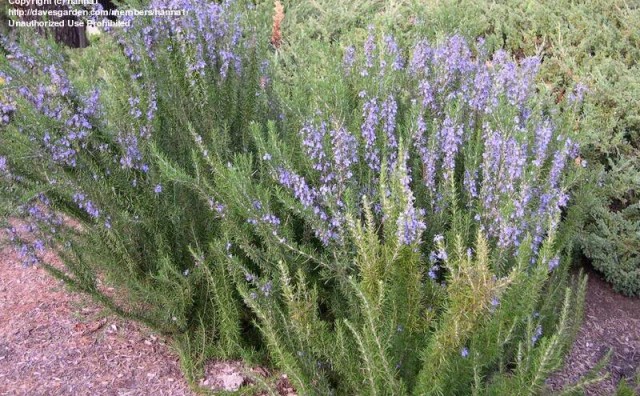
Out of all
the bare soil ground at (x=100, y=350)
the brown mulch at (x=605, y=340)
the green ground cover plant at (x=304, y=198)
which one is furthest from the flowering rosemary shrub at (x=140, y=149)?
the brown mulch at (x=605, y=340)

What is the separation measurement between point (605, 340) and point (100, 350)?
111 inches

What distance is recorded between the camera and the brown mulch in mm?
3160

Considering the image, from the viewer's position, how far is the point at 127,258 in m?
2.78

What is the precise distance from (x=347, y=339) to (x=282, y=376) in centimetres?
55

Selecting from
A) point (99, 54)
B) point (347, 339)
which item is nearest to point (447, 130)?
point (347, 339)

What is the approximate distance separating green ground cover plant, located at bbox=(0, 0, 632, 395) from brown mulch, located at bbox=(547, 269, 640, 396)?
37 cm

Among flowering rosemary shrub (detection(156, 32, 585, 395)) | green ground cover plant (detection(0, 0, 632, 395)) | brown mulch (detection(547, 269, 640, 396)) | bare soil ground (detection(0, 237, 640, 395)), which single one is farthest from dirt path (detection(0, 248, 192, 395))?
brown mulch (detection(547, 269, 640, 396))

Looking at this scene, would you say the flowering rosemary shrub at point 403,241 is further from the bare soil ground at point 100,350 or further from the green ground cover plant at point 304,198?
the bare soil ground at point 100,350

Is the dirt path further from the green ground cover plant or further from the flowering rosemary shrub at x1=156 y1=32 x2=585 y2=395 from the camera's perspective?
the flowering rosemary shrub at x1=156 y1=32 x2=585 y2=395

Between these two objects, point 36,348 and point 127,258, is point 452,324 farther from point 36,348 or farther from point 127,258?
point 36,348

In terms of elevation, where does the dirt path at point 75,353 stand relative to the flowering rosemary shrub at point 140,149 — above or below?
below

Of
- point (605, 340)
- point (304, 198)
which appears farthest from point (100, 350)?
point (605, 340)

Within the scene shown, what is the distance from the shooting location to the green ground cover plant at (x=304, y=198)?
2109 mm

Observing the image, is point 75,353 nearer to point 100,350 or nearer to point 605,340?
point 100,350
